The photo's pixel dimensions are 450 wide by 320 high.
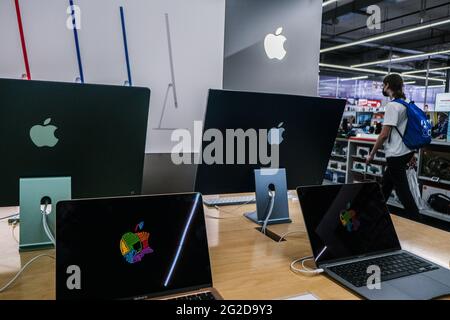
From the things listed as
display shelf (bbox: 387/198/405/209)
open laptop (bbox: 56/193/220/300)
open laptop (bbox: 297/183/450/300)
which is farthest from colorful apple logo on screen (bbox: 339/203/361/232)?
display shelf (bbox: 387/198/405/209)

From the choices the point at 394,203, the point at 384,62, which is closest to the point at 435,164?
the point at 394,203

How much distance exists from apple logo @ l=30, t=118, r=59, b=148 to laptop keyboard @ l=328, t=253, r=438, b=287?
2.76 ft

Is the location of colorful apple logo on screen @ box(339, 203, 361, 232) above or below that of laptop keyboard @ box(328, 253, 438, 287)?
above

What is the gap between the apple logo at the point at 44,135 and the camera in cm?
94

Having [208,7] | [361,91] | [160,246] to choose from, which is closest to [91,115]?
[160,246]

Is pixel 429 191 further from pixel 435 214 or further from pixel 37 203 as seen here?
pixel 37 203

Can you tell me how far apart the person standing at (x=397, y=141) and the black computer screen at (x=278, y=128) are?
7.09 ft

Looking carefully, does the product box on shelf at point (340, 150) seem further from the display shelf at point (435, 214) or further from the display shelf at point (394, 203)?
the display shelf at point (435, 214)

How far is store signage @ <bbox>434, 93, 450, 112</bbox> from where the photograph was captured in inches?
166

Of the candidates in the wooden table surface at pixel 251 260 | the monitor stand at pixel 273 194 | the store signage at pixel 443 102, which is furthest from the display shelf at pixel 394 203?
the monitor stand at pixel 273 194

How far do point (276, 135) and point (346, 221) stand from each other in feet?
1.28

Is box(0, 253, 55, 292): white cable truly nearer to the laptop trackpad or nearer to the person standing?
the laptop trackpad

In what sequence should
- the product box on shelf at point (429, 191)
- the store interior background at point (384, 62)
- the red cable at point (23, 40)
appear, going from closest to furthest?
the red cable at point (23, 40) → the product box on shelf at point (429, 191) → the store interior background at point (384, 62)

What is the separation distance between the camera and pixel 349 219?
1.00m
